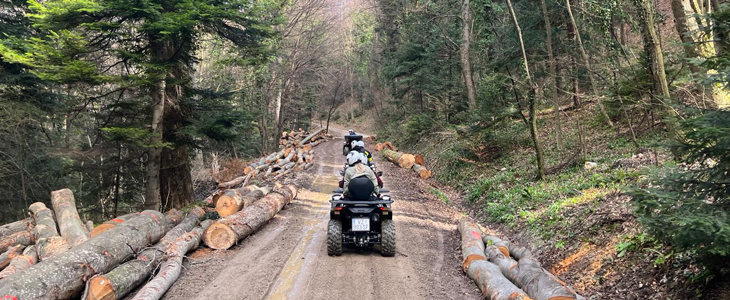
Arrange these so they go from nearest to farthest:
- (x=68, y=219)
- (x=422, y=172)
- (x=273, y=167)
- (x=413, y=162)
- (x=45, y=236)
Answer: (x=45, y=236) → (x=68, y=219) → (x=422, y=172) → (x=413, y=162) → (x=273, y=167)

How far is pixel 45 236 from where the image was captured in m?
→ 8.70

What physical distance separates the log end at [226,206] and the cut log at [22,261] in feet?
12.6

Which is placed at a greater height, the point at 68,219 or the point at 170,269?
the point at 68,219

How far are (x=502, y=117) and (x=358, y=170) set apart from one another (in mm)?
8989

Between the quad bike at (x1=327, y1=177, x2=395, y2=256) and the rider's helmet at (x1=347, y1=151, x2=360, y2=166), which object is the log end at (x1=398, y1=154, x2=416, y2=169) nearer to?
the rider's helmet at (x1=347, y1=151, x2=360, y2=166)

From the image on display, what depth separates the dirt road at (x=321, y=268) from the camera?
5.96 m

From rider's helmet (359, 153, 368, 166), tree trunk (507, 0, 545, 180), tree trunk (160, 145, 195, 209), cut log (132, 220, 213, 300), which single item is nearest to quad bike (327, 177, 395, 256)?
rider's helmet (359, 153, 368, 166)

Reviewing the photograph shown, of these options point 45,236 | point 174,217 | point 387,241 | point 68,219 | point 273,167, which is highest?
point 68,219

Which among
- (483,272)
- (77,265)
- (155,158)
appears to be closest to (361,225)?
(483,272)

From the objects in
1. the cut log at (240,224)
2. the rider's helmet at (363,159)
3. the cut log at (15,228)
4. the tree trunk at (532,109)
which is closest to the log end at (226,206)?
the cut log at (240,224)

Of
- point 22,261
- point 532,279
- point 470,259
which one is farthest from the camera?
point 22,261

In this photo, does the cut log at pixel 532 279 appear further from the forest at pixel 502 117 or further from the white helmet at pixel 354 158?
the white helmet at pixel 354 158

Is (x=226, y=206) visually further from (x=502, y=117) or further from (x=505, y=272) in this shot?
(x=502, y=117)

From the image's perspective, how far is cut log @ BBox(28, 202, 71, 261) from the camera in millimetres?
7848
